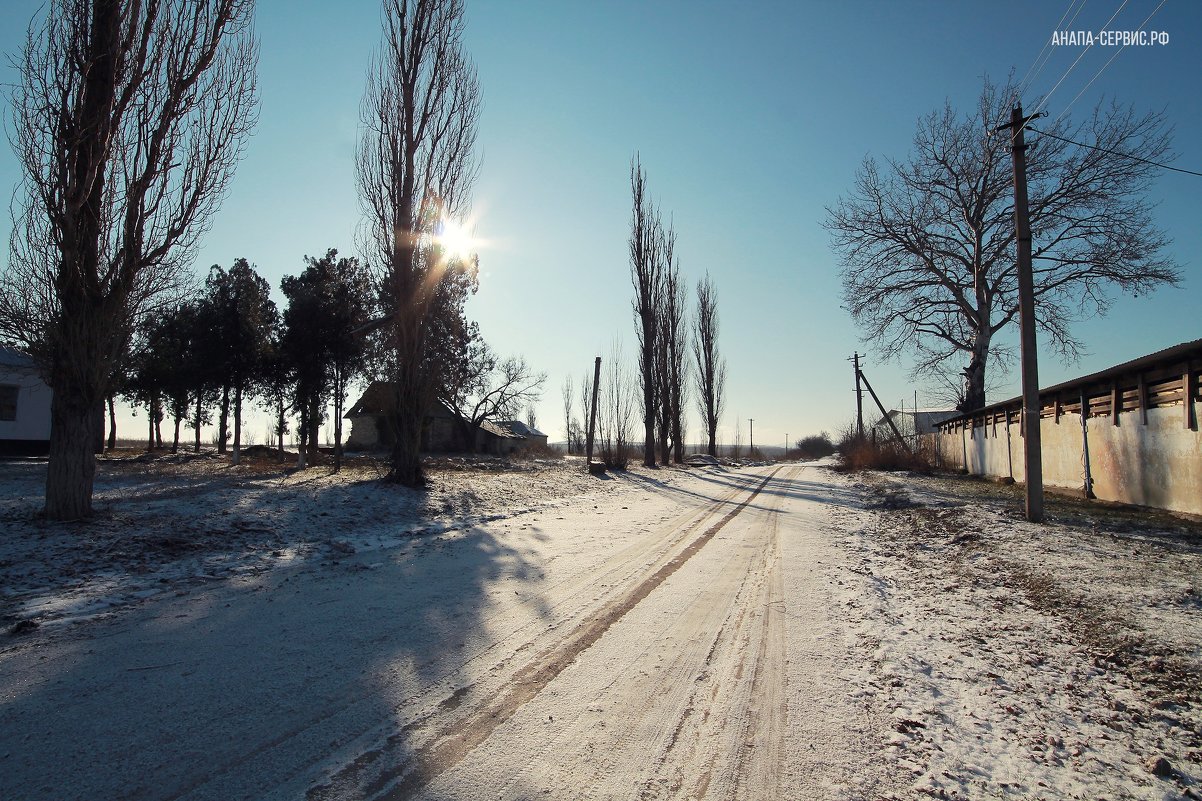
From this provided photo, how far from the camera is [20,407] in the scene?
81.5 feet

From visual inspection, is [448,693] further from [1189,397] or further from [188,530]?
[1189,397]

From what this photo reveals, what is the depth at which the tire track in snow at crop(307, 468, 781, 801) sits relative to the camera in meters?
2.61

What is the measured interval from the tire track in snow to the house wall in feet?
97.3

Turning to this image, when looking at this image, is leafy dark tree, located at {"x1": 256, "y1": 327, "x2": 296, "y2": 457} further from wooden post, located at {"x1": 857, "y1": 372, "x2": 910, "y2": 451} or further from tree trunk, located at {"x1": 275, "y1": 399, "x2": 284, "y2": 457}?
wooden post, located at {"x1": 857, "y1": 372, "x2": 910, "y2": 451}

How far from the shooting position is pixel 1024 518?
1034cm

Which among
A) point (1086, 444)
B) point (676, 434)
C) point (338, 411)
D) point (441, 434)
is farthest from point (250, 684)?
point (441, 434)

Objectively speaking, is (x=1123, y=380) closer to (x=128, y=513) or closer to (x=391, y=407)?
(x=391, y=407)

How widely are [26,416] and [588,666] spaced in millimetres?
31263

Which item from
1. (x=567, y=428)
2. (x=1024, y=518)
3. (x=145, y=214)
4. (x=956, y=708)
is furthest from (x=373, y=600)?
(x=567, y=428)

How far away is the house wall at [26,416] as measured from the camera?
24.3 m

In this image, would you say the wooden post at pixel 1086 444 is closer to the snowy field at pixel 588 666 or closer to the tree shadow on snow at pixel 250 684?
the snowy field at pixel 588 666

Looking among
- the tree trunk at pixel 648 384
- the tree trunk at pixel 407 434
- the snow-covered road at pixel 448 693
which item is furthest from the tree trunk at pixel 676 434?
the snow-covered road at pixel 448 693

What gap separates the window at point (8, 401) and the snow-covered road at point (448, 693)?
26724mm

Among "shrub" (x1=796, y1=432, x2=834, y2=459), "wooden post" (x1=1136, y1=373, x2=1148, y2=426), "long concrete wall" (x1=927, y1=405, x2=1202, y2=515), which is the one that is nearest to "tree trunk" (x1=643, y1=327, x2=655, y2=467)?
"long concrete wall" (x1=927, y1=405, x2=1202, y2=515)
